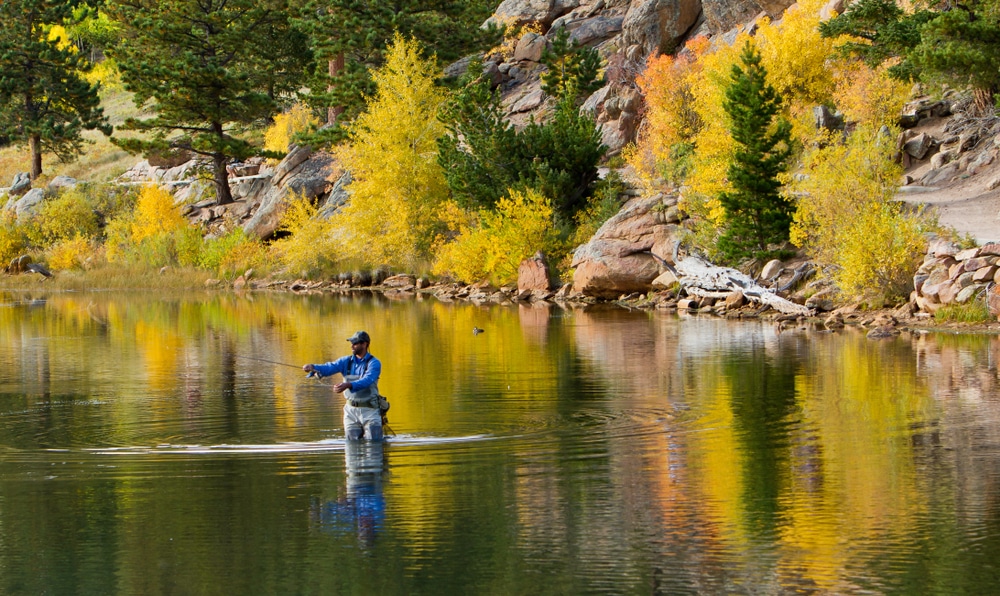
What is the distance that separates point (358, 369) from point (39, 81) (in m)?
72.0

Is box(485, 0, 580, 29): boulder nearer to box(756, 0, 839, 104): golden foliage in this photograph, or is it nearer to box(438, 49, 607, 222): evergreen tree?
box(438, 49, 607, 222): evergreen tree

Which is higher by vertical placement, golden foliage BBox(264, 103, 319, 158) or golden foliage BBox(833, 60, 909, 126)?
golden foliage BBox(264, 103, 319, 158)

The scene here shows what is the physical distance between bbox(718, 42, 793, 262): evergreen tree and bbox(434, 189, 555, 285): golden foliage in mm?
11306

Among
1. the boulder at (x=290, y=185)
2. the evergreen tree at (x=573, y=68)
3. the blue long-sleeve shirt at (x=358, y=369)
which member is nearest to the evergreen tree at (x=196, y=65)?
the boulder at (x=290, y=185)

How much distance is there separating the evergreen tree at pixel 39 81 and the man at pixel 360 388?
67641 mm

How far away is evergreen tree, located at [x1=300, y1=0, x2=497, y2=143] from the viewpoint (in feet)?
220

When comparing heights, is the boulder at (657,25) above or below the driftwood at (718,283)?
above

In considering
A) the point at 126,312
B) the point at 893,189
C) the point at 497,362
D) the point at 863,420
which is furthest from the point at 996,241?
the point at 126,312

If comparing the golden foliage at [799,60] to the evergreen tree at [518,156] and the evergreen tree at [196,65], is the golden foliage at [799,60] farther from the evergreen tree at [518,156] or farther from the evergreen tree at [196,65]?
the evergreen tree at [196,65]

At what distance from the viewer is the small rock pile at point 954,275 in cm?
3119

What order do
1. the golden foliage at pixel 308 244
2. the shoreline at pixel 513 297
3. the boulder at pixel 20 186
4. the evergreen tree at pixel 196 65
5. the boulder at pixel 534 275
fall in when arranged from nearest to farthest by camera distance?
1. the shoreline at pixel 513 297
2. the boulder at pixel 534 275
3. the golden foliage at pixel 308 244
4. the evergreen tree at pixel 196 65
5. the boulder at pixel 20 186

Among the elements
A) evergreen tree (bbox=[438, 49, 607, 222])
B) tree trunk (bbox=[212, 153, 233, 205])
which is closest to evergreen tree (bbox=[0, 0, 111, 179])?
tree trunk (bbox=[212, 153, 233, 205])

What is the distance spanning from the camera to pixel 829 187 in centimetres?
3728

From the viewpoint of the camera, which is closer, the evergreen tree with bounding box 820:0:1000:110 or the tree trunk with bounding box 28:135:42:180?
the evergreen tree with bounding box 820:0:1000:110
